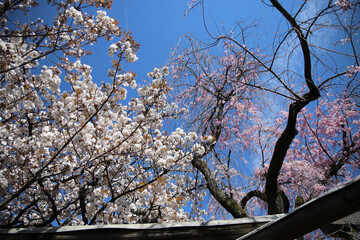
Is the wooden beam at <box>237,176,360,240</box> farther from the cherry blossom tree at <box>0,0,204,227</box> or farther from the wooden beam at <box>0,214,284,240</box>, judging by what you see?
the cherry blossom tree at <box>0,0,204,227</box>

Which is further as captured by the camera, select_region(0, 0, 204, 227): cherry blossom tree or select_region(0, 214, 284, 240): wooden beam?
select_region(0, 0, 204, 227): cherry blossom tree

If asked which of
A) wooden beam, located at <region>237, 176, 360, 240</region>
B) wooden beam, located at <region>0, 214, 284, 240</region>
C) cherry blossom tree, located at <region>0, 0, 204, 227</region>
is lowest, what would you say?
wooden beam, located at <region>237, 176, 360, 240</region>

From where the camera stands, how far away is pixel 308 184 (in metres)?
3.63

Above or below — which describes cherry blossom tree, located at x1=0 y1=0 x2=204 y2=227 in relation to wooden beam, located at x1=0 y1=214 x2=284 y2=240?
above

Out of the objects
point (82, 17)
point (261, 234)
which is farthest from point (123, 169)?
point (261, 234)

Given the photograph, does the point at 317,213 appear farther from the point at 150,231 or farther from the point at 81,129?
the point at 81,129

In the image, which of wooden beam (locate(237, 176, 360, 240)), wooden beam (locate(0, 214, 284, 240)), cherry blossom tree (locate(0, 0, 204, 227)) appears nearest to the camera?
wooden beam (locate(237, 176, 360, 240))

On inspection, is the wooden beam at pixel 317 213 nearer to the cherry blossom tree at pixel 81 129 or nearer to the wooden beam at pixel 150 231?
the wooden beam at pixel 150 231

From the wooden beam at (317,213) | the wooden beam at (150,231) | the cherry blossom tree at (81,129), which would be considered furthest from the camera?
the cherry blossom tree at (81,129)

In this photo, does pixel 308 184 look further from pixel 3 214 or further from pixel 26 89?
pixel 3 214

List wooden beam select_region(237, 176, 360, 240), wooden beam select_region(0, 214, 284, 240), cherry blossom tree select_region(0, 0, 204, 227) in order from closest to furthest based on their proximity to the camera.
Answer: wooden beam select_region(237, 176, 360, 240) → wooden beam select_region(0, 214, 284, 240) → cherry blossom tree select_region(0, 0, 204, 227)

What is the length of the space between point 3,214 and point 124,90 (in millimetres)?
2935

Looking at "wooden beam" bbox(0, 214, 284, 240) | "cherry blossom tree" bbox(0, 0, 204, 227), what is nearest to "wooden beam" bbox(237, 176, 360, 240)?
"wooden beam" bbox(0, 214, 284, 240)

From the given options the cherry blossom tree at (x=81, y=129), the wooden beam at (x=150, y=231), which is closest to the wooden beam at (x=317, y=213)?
the wooden beam at (x=150, y=231)
